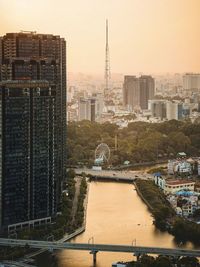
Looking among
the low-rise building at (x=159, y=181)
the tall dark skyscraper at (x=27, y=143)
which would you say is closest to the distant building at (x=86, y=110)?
the low-rise building at (x=159, y=181)

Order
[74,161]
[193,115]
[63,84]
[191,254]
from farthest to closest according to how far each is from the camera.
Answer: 1. [193,115]
2. [74,161]
3. [63,84]
4. [191,254]

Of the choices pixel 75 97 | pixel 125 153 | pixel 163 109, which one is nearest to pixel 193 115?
pixel 163 109

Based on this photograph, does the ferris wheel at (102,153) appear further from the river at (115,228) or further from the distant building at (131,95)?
the distant building at (131,95)

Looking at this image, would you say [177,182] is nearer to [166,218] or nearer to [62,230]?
[166,218]

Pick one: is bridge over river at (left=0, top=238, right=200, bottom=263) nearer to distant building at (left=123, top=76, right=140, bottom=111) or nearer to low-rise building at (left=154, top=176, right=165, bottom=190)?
low-rise building at (left=154, top=176, right=165, bottom=190)

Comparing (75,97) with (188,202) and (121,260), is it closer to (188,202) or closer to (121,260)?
(188,202)

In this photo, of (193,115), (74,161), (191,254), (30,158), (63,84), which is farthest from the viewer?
(193,115)
